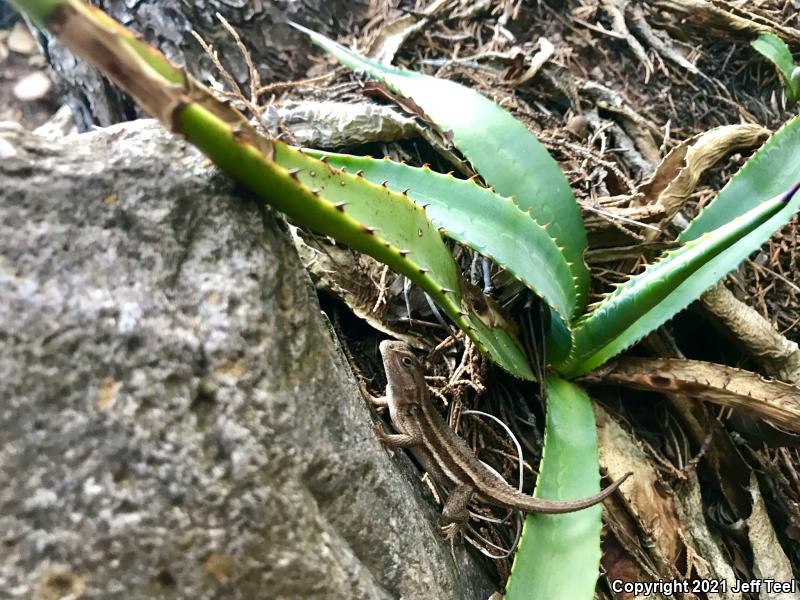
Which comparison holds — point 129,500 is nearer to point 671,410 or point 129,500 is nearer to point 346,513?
point 346,513

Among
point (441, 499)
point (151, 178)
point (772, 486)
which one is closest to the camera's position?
point (151, 178)

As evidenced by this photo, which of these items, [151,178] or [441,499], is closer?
[151,178]

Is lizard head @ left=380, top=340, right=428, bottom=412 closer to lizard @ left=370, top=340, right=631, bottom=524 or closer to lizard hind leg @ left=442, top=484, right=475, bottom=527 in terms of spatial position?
lizard @ left=370, top=340, right=631, bottom=524

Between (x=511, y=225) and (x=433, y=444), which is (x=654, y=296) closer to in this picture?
(x=511, y=225)

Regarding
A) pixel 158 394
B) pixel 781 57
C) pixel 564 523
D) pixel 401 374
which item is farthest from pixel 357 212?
pixel 781 57

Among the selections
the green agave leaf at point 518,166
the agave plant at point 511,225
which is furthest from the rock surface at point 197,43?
the green agave leaf at point 518,166

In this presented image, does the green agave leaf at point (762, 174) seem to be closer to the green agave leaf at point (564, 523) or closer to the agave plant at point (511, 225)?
the agave plant at point (511, 225)

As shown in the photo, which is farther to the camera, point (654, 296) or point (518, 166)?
point (518, 166)

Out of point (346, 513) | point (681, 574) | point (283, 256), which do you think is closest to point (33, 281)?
point (283, 256)
